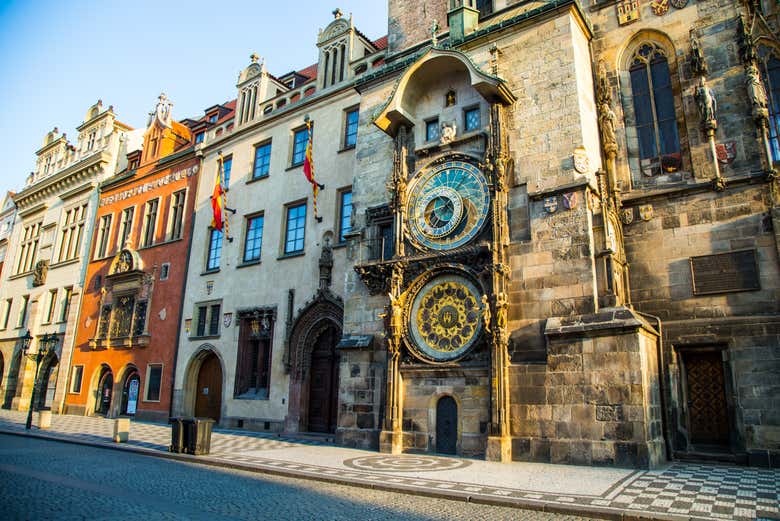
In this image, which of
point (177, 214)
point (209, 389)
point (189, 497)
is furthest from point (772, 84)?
point (177, 214)

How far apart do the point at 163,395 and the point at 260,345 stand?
6600mm

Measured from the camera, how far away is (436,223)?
15352 millimetres

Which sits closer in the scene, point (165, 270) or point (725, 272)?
point (725, 272)

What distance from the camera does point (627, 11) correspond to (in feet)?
52.9

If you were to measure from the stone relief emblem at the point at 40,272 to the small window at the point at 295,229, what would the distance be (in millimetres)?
21834

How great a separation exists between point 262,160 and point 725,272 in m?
19.1

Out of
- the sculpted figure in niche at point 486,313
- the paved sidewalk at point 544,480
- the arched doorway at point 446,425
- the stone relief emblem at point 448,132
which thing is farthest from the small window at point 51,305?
the sculpted figure in niche at point 486,313

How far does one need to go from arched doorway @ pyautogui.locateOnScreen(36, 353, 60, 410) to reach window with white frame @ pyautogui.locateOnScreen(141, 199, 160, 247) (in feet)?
30.8

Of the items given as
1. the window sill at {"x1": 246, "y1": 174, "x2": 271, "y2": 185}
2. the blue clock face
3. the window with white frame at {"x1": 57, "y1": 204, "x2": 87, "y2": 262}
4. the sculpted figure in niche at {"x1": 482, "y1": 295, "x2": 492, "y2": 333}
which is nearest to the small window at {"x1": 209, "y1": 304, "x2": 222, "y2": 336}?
the window sill at {"x1": 246, "y1": 174, "x2": 271, "y2": 185}

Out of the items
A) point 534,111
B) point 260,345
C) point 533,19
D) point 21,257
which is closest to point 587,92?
point 534,111

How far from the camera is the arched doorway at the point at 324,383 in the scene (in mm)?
19547

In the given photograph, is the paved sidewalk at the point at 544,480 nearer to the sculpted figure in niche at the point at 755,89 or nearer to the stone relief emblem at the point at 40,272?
the sculpted figure in niche at the point at 755,89

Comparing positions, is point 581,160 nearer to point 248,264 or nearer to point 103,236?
point 248,264

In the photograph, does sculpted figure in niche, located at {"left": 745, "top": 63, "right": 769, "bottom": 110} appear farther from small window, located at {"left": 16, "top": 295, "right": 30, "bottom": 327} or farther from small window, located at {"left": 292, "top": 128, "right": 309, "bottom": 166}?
small window, located at {"left": 16, "top": 295, "right": 30, "bottom": 327}
